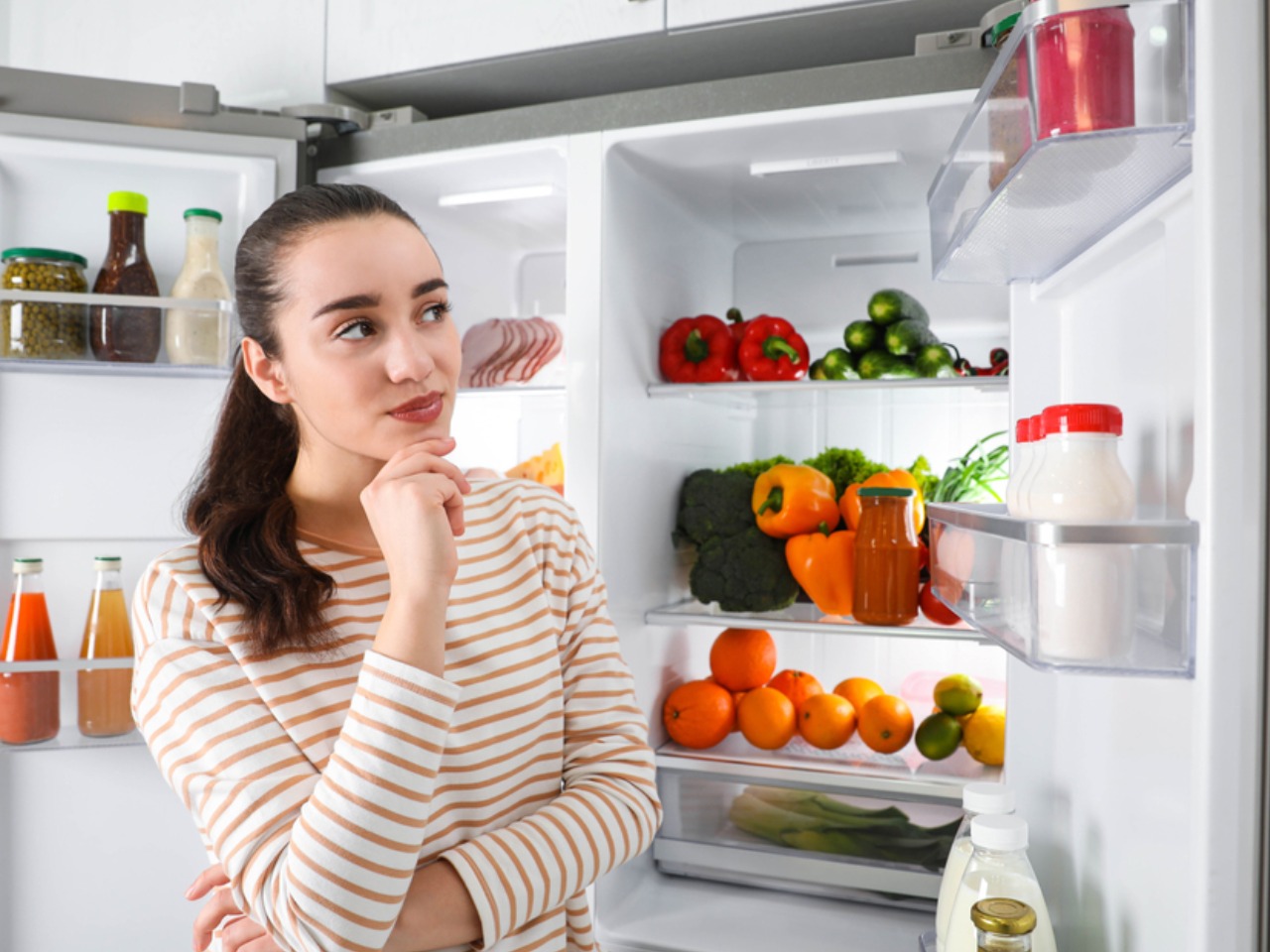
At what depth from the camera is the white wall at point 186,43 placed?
1591mm

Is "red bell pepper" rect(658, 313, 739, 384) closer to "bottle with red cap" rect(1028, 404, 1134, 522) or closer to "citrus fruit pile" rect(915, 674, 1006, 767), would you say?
"citrus fruit pile" rect(915, 674, 1006, 767)

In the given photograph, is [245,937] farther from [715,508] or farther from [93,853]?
[715,508]

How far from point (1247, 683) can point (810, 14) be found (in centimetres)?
107

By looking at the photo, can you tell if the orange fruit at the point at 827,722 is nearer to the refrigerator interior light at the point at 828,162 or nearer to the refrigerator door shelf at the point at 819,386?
the refrigerator door shelf at the point at 819,386

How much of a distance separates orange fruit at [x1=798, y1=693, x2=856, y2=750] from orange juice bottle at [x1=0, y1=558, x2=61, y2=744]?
3.63ft

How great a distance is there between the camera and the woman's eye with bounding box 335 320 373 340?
2.92ft

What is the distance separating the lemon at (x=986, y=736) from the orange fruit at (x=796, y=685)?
0.83 ft

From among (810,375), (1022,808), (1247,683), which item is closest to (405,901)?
(1247,683)

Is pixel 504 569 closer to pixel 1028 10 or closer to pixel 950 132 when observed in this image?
pixel 1028 10

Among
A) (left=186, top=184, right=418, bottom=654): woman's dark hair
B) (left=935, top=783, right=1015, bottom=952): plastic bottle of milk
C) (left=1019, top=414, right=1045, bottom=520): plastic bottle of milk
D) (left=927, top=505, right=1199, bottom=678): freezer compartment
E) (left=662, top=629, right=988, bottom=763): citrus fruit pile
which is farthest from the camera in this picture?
(left=662, top=629, right=988, bottom=763): citrus fruit pile

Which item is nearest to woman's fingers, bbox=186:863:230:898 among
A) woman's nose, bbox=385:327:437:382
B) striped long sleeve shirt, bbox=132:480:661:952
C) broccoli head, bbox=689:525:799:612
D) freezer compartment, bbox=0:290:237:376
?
striped long sleeve shirt, bbox=132:480:661:952

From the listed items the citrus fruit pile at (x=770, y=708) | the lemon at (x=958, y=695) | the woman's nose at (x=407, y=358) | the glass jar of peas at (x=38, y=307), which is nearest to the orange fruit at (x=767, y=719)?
the citrus fruit pile at (x=770, y=708)

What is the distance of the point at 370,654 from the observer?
0.79 metres

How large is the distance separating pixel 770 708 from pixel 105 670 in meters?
0.99
